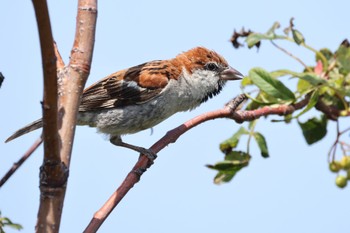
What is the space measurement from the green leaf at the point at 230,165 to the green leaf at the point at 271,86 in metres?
0.36

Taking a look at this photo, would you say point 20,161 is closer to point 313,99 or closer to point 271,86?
point 271,86

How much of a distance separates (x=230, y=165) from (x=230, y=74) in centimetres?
373

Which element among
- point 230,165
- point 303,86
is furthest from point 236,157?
point 303,86

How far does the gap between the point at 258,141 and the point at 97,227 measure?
759 mm

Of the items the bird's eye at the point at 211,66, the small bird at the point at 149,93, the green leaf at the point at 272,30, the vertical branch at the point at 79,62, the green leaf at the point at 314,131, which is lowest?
the green leaf at the point at 314,131

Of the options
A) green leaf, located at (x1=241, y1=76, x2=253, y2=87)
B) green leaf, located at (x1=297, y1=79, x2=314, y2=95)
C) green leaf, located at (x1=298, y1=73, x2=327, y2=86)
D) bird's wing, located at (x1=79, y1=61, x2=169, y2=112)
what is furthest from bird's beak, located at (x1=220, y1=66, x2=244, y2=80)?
green leaf, located at (x1=298, y1=73, x2=327, y2=86)

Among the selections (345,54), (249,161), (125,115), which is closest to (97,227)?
(249,161)

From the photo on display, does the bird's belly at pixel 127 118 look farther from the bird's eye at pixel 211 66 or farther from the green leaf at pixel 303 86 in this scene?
the green leaf at pixel 303 86

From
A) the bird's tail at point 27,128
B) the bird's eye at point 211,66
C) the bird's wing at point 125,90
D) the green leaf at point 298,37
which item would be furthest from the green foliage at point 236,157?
the bird's eye at point 211,66

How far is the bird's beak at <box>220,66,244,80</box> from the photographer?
230 inches

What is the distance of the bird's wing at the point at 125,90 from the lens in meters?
5.73

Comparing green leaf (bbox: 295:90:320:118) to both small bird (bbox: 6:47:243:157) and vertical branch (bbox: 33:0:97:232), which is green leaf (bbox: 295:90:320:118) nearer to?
vertical branch (bbox: 33:0:97:232)

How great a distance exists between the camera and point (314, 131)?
204cm

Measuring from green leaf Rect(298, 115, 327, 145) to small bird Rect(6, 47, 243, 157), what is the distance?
140 inches
